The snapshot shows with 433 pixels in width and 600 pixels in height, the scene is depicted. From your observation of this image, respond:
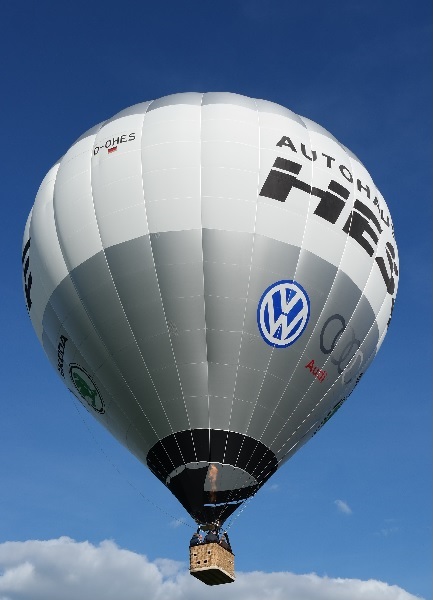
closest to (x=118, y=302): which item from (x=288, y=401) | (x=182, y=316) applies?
(x=182, y=316)

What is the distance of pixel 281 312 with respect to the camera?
2103 centimetres

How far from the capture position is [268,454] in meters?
21.5

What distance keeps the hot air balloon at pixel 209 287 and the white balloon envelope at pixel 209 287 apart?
0.11 feet

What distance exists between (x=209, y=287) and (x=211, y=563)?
6147 mm

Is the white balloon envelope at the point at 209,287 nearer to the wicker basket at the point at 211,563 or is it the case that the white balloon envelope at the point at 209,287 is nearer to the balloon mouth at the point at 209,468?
the balloon mouth at the point at 209,468

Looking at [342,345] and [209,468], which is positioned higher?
[342,345]

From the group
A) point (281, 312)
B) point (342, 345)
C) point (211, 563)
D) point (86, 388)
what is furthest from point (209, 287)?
point (211, 563)

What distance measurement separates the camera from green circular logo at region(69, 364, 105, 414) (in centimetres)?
2241

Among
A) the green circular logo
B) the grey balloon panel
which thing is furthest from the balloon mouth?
the green circular logo

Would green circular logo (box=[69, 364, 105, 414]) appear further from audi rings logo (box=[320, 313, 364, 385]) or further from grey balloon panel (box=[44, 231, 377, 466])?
audi rings logo (box=[320, 313, 364, 385])

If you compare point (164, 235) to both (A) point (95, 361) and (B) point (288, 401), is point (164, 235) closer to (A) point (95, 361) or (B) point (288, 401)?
(A) point (95, 361)

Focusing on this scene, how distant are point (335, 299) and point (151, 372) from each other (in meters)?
4.75

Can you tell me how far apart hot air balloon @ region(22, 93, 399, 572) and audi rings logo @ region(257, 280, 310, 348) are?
33 millimetres

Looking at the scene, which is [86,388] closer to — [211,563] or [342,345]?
[211,563]
